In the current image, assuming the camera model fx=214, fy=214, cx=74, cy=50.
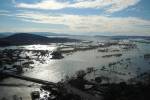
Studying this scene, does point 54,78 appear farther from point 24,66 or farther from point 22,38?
point 22,38

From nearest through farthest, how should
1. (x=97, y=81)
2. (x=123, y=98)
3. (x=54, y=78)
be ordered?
(x=123, y=98) < (x=97, y=81) < (x=54, y=78)

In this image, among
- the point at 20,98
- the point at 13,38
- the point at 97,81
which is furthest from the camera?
the point at 13,38

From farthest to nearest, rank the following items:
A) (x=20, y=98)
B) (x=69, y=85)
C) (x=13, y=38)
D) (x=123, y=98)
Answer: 1. (x=13, y=38)
2. (x=69, y=85)
3. (x=20, y=98)
4. (x=123, y=98)

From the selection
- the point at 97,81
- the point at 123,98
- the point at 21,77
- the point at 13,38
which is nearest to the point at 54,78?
the point at 21,77

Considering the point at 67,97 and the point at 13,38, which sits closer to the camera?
the point at 67,97

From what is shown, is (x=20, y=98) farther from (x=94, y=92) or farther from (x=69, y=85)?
(x=94, y=92)

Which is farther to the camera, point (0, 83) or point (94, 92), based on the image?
point (0, 83)

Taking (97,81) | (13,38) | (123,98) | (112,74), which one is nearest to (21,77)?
(97,81)

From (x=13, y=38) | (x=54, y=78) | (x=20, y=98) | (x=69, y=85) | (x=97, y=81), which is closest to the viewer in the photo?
(x=20, y=98)
